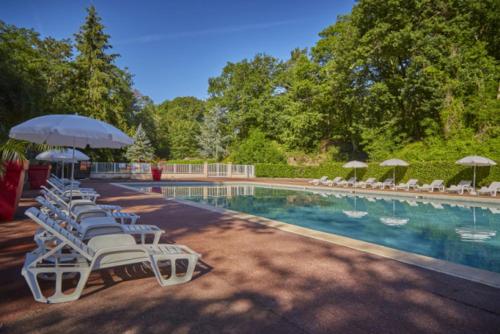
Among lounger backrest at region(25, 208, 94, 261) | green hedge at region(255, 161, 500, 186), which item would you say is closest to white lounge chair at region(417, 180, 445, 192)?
green hedge at region(255, 161, 500, 186)

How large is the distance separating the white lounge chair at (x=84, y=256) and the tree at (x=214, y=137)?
38.0 meters

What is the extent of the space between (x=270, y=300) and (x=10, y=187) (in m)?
6.21

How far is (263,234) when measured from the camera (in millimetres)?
5848

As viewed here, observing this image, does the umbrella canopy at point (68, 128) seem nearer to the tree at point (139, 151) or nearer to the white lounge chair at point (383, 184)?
the white lounge chair at point (383, 184)

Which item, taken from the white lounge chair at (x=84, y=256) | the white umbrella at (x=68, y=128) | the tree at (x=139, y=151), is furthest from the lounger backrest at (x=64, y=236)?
the tree at (x=139, y=151)

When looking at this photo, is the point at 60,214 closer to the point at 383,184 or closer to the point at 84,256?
the point at 84,256

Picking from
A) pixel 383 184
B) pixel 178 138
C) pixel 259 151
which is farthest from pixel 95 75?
pixel 383 184

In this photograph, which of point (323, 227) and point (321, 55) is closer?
point (323, 227)

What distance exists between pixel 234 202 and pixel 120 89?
23.1 meters

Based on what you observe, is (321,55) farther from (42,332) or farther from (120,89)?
(42,332)

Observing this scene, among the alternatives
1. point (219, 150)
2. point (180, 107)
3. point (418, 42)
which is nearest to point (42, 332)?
point (418, 42)

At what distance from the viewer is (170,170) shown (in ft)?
90.7

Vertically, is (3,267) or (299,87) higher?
(299,87)

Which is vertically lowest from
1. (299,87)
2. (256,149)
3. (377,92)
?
(256,149)
